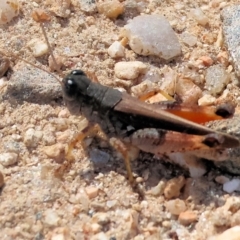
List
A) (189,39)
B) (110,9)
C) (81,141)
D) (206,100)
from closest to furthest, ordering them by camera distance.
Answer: (81,141) → (206,100) → (189,39) → (110,9)

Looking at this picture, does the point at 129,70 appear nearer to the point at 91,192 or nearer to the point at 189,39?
the point at 189,39

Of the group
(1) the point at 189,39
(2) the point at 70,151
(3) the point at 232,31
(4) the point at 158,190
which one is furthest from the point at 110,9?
(4) the point at 158,190

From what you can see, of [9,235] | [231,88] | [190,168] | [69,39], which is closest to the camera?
[9,235]

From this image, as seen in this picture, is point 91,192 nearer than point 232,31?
Yes

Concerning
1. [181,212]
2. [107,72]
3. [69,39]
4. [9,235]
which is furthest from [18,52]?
[181,212]

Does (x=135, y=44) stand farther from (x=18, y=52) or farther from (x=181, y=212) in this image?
(x=181, y=212)

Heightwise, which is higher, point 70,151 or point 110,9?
point 110,9

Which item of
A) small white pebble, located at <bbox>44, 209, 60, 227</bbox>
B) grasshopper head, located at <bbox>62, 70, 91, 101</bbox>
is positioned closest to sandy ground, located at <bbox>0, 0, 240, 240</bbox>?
small white pebble, located at <bbox>44, 209, 60, 227</bbox>
